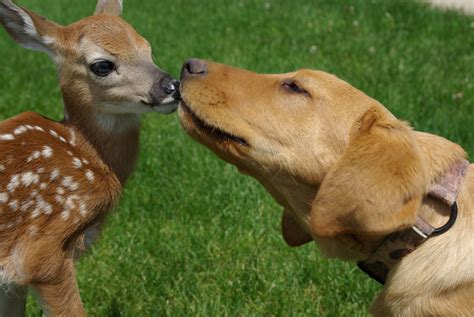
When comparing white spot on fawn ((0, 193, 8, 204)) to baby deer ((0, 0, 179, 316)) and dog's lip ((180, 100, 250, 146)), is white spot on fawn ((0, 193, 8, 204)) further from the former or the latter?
dog's lip ((180, 100, 250, 146))

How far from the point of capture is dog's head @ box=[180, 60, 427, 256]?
11.0 feet

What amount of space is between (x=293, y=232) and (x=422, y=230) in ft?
3.06

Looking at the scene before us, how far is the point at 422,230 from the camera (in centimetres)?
325

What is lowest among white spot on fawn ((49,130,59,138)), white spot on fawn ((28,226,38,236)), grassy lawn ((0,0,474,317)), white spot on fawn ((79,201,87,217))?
grassy lawn ((0,0,474,317))

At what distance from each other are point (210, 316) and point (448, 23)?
6.35 m

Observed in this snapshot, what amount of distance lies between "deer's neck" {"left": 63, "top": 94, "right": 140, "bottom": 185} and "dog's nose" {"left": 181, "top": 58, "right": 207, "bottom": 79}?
0.71 metres

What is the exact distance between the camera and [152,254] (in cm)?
529

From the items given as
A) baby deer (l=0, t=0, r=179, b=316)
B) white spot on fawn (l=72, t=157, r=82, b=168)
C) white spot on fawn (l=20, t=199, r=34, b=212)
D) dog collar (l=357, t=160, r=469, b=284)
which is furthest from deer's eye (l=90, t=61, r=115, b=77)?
dog collar (l=357, t=160, r=469, b=284)

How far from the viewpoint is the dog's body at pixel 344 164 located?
3146mm

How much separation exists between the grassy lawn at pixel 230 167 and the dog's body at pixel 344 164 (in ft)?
3.99

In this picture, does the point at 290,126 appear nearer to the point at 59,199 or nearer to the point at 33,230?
the point at 59,199

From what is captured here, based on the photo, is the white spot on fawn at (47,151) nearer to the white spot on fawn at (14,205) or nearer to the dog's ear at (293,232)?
the white spot on fawn at (14,205)

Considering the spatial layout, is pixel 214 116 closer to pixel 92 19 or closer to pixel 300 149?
pixel 300 149

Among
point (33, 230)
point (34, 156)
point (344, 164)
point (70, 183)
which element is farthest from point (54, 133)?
point (344, 164)
